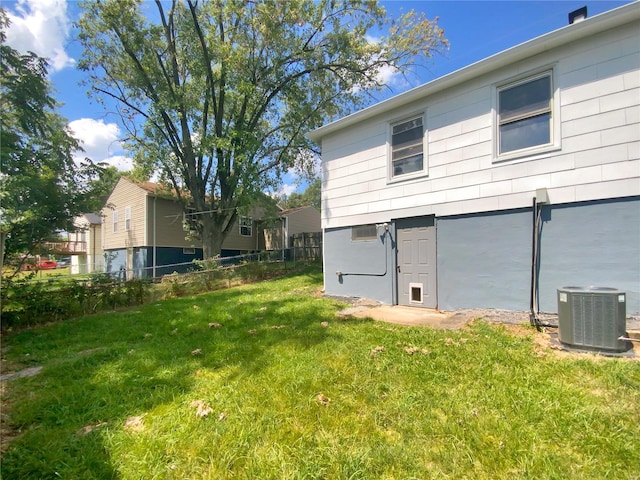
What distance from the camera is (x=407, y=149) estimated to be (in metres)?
6.92

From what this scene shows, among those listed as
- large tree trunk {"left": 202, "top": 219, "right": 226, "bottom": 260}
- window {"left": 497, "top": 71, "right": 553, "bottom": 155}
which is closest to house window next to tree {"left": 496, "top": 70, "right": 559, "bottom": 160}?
window {"left": 497, "top": 71, "right": 553, "bottom": 155}

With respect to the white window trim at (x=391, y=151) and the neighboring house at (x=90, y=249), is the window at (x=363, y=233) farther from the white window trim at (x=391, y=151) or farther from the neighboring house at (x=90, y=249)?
the neighboring house at (x=90, y=249)

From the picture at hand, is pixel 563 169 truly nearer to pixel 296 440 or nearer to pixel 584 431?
pixel 584 431

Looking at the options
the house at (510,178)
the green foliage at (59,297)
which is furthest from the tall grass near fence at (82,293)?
the house at (510,178)

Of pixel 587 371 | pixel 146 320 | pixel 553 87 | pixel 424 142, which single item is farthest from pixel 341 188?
pixel 587 371

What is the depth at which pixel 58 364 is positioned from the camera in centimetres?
390

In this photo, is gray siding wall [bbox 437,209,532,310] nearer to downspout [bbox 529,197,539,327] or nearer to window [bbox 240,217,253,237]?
downspout [bbox 529,197,539,327]

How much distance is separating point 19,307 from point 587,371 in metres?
8.08

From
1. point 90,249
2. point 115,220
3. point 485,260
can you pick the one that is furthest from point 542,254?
point 90,249

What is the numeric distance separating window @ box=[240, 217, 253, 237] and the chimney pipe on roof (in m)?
20.2

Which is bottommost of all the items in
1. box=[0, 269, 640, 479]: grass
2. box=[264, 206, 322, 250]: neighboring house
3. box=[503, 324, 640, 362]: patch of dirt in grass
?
box=[0, 269, 640, 479]: grass

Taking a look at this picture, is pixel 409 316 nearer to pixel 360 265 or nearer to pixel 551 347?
pixel 360 265

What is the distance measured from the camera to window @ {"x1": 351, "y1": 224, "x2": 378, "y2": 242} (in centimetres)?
751

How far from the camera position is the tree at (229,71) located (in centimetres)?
1312
